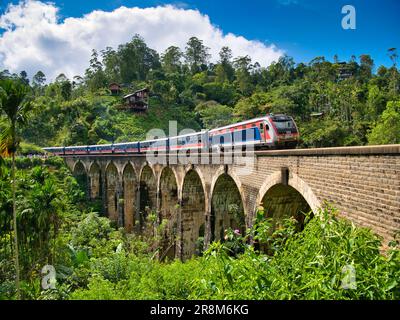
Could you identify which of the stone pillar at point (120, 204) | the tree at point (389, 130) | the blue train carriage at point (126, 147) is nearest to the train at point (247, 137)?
the blue train carriage at point (126, 147)

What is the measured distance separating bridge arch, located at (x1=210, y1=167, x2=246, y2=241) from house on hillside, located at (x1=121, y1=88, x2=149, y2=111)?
1672 inches

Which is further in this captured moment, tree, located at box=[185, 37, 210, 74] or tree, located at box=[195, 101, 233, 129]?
tree, located at box=[185, 37, 210, 74]

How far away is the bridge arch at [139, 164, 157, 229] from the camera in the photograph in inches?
934

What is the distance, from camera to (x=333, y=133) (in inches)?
1198

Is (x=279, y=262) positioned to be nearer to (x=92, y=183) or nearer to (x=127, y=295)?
(x=127, y=295)

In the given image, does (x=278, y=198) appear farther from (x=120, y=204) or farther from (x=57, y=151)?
(x=57, y=151)

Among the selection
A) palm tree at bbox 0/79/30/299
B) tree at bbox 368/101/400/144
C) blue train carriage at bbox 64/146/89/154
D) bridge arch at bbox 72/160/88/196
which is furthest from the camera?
blue train carriage at bbox 64/146/89/154

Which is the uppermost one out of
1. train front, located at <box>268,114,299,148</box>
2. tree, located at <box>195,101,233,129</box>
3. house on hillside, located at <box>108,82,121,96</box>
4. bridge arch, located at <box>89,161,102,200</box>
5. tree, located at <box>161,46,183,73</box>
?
tree, located at <box>161,46,183,73</box>

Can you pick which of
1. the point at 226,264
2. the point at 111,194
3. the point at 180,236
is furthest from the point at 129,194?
the point at 226,264

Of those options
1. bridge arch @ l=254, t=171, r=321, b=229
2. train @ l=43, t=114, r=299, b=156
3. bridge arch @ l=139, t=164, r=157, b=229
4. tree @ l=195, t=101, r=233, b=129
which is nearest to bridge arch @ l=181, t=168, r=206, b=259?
train @ l=43, t=114, r=299, b=156

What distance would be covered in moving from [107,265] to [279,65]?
67.4 m

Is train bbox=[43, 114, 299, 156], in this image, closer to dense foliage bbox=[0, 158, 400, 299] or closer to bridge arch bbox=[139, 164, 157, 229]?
bridge arch bbox=[139, 164, 157, 229]

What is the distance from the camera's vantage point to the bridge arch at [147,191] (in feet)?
77.9

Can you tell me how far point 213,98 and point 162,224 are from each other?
48.5m
